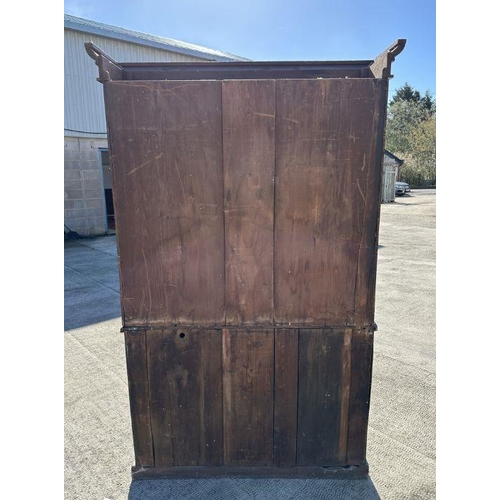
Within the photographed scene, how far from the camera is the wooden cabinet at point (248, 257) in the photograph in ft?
5.28

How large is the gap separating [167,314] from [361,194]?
1.00m

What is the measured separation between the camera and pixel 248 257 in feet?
5.69

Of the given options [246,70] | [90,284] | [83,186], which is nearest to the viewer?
[246,70]

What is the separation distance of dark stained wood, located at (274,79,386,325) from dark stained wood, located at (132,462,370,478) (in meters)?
0.77

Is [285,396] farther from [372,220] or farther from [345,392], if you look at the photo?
[372,220]

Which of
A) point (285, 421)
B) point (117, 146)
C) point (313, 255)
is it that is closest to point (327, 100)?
point (313, 255)

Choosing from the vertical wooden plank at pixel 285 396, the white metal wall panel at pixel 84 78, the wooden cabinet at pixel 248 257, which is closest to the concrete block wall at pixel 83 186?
the white metal wall panel at pixel 84 78

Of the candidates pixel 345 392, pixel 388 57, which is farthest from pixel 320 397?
pixel 388 57

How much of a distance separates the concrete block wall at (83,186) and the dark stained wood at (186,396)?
8.34m

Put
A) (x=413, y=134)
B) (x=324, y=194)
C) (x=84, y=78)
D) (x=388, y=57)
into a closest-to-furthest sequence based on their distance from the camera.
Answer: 1. (x=388, y=57)
2. (x=324, y=194)
3. (x=84, y=78)
4. (x=413, y=134)

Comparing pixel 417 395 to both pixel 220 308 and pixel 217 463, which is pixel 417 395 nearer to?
pixel 217 463

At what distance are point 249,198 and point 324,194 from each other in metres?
0.32

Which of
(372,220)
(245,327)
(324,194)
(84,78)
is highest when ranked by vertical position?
(84,78)

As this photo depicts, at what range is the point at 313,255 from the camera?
174 centimetres
